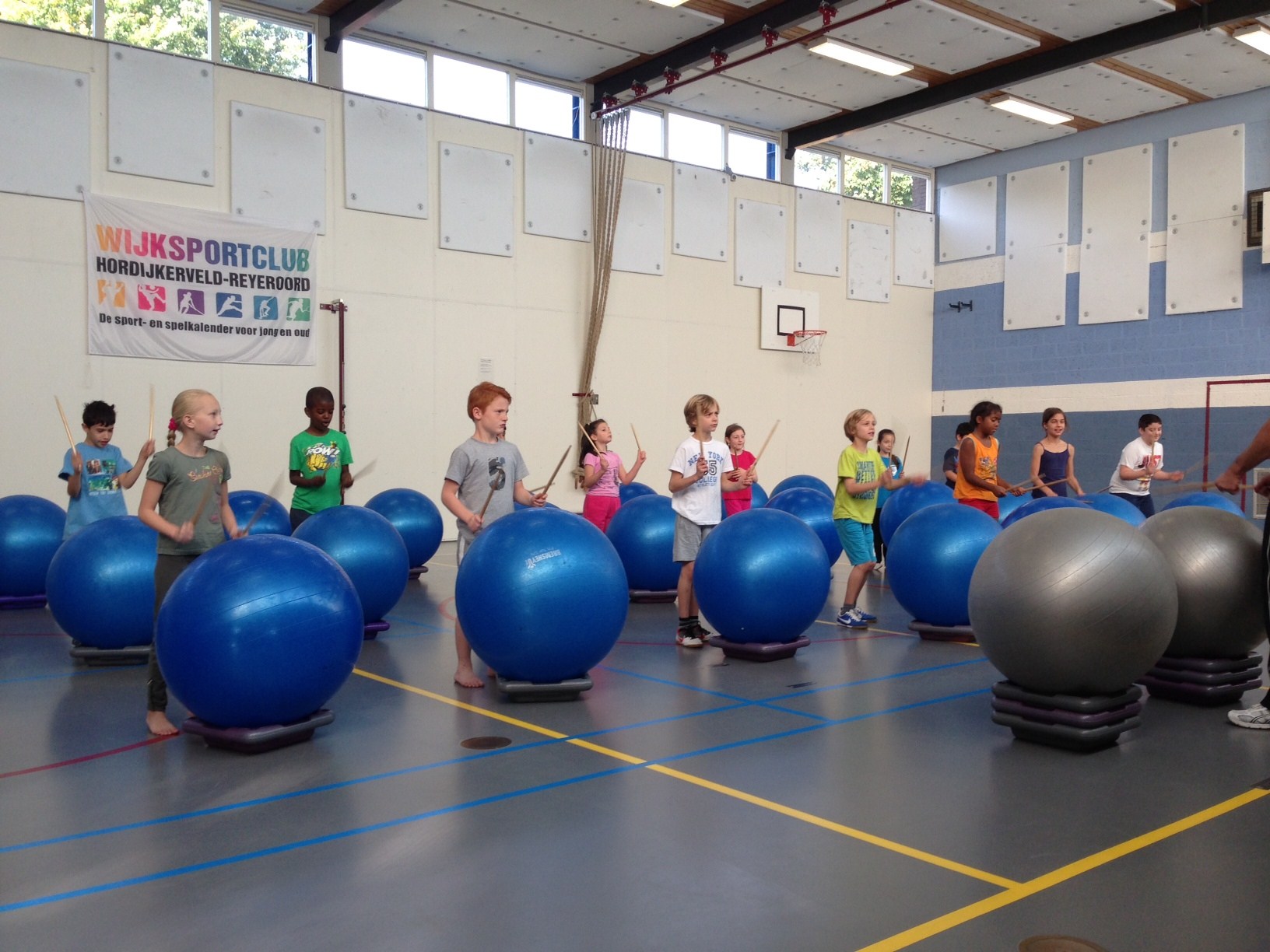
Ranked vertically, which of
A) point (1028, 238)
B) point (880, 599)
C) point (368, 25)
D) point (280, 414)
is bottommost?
point (880, 599)

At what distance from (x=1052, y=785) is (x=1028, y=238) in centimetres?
1608

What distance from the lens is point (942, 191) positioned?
65.7 ft

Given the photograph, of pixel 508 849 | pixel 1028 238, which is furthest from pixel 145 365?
pixel 1028 238

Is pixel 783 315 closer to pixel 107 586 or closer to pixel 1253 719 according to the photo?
pixel 107 586

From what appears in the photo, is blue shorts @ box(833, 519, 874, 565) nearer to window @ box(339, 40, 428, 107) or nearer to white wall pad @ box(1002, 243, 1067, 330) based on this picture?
window @ box(339, 40, 428, 107)

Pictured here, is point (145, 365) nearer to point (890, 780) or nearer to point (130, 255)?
point (130, 255)

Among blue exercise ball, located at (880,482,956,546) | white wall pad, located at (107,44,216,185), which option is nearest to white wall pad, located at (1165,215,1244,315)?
blue exercise ball, located at (880,482,956,546)

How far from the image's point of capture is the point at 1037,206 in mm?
18391

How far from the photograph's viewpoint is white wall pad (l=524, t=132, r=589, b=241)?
15.1m

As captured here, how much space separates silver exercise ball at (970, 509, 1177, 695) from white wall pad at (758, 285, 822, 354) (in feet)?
42.6

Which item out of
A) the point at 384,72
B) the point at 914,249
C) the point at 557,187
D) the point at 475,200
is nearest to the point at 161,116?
the point at 384,72

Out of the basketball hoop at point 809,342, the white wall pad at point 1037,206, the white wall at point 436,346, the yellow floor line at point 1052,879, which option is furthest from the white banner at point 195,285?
the white wall pad at point 1037,206

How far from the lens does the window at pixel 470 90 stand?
14.7m

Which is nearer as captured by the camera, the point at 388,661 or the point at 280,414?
the point at 388,661
